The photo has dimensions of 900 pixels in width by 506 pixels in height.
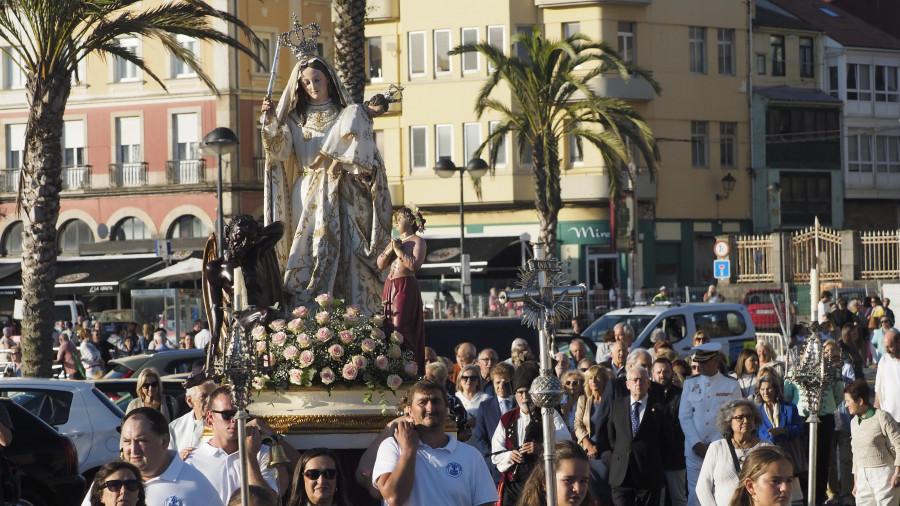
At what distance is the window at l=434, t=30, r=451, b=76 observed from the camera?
46.6m

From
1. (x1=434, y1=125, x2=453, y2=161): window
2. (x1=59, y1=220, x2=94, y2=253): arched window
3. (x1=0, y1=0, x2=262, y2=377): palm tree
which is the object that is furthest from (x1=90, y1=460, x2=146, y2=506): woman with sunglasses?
(x1=59, y1=220, x2=94, y2=253): arched window

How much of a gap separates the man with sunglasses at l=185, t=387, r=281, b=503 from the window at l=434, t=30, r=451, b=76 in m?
39.4

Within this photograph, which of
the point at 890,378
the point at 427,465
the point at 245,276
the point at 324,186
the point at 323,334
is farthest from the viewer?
the point at 890,378

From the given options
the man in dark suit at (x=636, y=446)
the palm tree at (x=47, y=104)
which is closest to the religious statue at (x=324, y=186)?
the man in dark suit at (x=636, y=446)

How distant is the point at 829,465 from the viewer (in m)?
15.1

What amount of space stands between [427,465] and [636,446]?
4449 mm

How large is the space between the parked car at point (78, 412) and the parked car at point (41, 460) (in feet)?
2.97

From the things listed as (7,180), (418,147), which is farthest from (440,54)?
(7,180)

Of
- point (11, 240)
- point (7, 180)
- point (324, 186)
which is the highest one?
point (7, 180)

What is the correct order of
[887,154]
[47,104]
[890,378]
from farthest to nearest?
[887,154] < [47,104] < [890,378]

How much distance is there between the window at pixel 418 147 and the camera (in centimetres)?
4703

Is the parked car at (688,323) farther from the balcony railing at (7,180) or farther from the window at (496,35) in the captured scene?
the balcony railing at (7,180)

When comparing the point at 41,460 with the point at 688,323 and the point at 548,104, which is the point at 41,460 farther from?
the point at 548,104

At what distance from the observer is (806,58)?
175 ft
